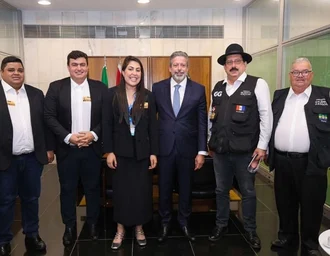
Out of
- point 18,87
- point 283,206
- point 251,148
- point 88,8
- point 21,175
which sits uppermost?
point 88,8

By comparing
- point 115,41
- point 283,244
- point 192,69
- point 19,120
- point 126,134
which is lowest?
point 283,244

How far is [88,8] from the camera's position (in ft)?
19.2

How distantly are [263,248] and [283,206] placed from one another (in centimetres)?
42

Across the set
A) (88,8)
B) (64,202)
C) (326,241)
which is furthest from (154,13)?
(326,241)

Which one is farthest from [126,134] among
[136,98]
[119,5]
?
[119,5]

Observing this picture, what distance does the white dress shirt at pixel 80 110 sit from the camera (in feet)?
8.67

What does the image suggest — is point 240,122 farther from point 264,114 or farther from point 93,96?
point 93,96

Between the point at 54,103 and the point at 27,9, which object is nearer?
the point at 54,103

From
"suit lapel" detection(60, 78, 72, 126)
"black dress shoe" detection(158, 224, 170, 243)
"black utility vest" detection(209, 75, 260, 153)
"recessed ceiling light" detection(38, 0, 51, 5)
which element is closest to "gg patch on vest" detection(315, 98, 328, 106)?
"black utility vest" detection(209, 75, 260, 153)

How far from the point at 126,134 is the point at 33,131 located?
764 mm

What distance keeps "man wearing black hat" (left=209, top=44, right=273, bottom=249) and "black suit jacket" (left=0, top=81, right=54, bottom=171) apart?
56.8 inches

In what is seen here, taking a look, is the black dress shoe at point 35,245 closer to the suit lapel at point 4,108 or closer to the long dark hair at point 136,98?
the suit lapel at point 4,108

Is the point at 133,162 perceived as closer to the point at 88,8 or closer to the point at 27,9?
the point at 88,8

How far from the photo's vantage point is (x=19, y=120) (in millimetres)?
2484
